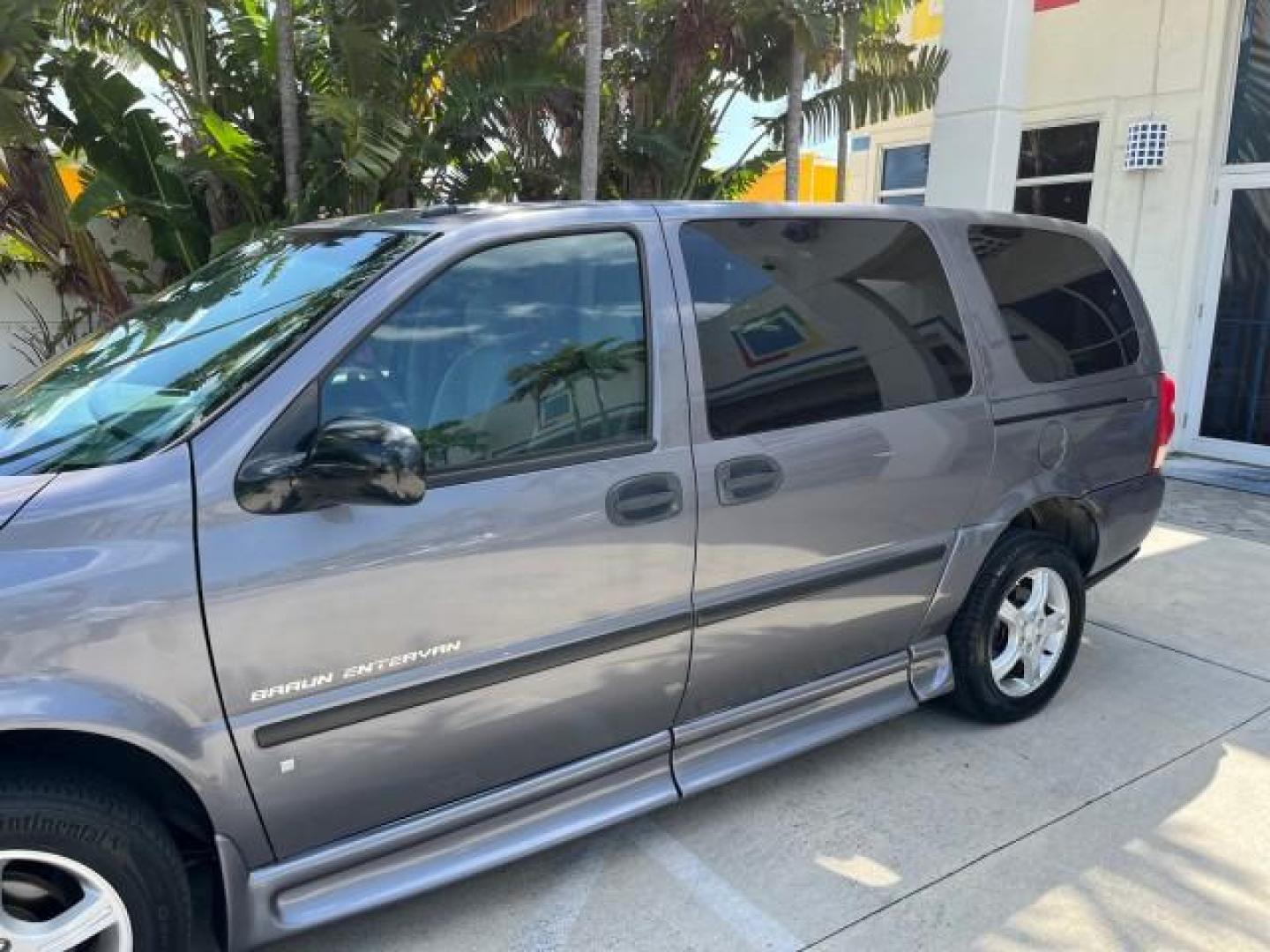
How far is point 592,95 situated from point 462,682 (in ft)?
17.8

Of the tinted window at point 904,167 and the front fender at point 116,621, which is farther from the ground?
the tinted window at point 904,167

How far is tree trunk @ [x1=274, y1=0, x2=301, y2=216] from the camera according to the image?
6.90 meters

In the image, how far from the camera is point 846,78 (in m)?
8.62

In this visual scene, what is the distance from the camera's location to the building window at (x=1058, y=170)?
9.24 meters

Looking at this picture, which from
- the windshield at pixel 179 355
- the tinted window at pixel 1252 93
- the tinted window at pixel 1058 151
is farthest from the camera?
the tinted window at pixel 1058 151

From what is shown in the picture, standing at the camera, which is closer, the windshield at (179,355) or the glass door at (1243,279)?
the windshield at (179,355)

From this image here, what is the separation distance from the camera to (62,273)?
751 cm

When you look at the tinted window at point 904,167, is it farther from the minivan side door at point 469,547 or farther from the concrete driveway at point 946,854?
the minivan side door at point 469,547

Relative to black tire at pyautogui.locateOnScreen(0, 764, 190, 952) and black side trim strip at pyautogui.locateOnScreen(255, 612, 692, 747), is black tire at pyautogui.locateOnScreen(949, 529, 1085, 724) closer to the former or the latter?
black side trim strip at pyautogui.locateOnScreen(255, 612, 692, 747)

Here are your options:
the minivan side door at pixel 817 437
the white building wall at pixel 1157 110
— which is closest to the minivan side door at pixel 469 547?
the minivan side door at pixel 817 437

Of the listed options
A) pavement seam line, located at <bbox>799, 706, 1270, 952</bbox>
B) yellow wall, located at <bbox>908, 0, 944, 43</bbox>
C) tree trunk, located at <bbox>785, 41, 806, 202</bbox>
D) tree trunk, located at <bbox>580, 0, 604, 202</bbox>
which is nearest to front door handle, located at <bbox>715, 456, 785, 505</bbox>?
pavement seam line, located at <bbox>799, 706, 1270, 952</bbox>

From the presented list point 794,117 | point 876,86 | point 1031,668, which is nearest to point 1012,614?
point 1031,668

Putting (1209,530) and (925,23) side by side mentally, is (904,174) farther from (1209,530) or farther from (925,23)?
(1209,530)

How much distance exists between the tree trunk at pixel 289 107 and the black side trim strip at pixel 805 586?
5368 mm
